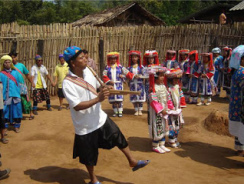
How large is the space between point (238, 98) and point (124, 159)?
2.29 meters

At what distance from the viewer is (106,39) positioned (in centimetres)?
1236

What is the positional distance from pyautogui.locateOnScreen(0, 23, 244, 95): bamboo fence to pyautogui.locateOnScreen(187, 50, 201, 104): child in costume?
3.88m

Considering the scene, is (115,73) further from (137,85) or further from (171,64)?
(171,64)

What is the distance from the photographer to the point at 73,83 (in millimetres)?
3713

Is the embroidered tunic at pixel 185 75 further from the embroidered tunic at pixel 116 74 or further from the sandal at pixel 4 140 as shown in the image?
the sandal at pixel 4 140

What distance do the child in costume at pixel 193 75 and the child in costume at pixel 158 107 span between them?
182 inches

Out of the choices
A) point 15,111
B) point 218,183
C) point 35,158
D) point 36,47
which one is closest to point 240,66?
point 218,183

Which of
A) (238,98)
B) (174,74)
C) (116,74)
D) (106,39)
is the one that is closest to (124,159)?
(174,74)

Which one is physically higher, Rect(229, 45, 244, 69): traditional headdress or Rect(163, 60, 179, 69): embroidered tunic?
Rect(229, 45, 244, 69): traditional headdress

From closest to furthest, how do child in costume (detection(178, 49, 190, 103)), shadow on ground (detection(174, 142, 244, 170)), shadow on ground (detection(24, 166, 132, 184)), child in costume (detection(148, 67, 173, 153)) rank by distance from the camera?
shadow on ground (detection(24, 166, 132, 184)), shadow on ground (detection(174, 142, 244, 170)), child in costume (detection(148, 67, 173, 153)), child in costume (detection(178, 49, 190, 103))

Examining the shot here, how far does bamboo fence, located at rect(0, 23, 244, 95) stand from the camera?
9.92 m

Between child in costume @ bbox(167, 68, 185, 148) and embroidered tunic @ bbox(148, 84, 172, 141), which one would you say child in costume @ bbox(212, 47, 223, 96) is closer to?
child in costume @ bbox(167, 68, 185, 148)

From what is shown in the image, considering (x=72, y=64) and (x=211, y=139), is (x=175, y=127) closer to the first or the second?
(x=211, y=139)

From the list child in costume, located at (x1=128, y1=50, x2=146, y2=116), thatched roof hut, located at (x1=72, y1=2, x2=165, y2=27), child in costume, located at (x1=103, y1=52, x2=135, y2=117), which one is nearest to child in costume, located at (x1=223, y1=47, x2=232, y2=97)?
child in costume, located at (x1=128, y1=50, x2=146, y2=116)
